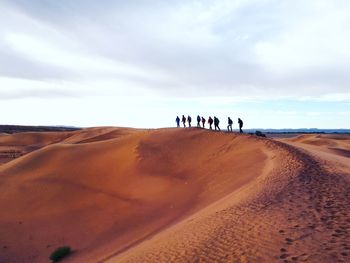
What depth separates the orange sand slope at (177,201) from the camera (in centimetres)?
1078

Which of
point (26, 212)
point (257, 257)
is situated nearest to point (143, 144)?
point (26, 212)

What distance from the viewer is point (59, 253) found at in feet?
55.2

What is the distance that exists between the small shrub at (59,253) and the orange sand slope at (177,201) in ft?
1.19

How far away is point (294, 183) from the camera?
15.6m

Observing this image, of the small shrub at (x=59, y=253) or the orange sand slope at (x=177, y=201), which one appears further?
the small shrub at (x=59, y=253)

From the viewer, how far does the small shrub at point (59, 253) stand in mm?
16609

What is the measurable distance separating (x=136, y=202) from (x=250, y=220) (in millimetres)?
10139

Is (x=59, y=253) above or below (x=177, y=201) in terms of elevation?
below

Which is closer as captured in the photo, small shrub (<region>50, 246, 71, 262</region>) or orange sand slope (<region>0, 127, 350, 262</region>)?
orange sand slope (<region>0, 127, 350, 262</region>)

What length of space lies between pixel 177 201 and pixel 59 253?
5897mm

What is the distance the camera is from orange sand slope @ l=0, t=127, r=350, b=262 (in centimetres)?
1078

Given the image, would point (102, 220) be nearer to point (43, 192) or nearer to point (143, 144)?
point (43, 192)

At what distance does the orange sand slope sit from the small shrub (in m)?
0.36

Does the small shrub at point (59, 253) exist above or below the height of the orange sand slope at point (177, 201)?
below
